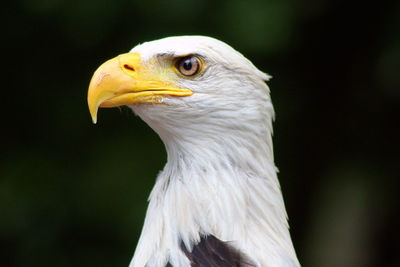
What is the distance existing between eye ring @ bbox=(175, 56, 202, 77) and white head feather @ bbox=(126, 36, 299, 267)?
0.03 metres

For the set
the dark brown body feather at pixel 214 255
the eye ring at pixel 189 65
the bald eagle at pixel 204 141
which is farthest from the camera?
the eye ring at pixel 189 65

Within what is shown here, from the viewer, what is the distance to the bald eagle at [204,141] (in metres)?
3.47

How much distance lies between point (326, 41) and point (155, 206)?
395 cm

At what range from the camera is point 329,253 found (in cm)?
798

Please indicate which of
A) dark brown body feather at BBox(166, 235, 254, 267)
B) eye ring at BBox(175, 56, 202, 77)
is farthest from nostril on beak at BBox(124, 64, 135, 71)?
dark brown body feather at BBox(166, 235, 254, 267)

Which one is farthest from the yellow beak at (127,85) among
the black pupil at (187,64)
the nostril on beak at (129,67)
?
the black pupil at (187,64)

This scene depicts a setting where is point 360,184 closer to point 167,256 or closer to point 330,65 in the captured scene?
point 330,65

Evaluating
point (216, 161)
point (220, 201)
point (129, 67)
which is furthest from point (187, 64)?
point (220, 201)

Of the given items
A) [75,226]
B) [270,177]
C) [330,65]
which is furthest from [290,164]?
[270,177]

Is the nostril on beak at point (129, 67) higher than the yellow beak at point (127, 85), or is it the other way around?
the nostril on beak at point (129, 67)

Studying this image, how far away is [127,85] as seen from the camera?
3504mm

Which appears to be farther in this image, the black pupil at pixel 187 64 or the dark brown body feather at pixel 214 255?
the black pupil at pixel 187 64

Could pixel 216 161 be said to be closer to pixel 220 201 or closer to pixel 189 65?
pixel 220 201

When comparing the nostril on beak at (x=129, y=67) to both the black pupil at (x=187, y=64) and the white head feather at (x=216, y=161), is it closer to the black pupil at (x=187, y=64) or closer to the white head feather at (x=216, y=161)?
the white head feather at (x=216, y=161)
